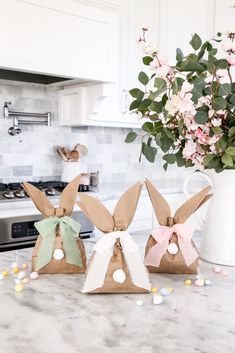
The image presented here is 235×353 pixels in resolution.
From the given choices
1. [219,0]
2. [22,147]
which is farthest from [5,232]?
[219,0]

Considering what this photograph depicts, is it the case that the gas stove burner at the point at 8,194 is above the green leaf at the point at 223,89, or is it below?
below

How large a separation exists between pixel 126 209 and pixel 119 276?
0.47 ft

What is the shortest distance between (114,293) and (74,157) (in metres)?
2.19

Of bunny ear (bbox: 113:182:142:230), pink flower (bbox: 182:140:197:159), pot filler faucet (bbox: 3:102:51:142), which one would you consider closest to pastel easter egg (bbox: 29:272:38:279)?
bunny ear (bbox: 113:182:142:230)

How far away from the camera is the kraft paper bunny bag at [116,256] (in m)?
0.90

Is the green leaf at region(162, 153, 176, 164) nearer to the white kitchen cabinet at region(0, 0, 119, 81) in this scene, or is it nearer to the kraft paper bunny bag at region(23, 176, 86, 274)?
the kraft paper bunny bag at region(23, 176, 86, 274)

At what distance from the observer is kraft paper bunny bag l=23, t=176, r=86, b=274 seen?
1.03m

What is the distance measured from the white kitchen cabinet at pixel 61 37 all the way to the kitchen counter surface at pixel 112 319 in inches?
64.6

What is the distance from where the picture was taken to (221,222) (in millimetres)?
1119

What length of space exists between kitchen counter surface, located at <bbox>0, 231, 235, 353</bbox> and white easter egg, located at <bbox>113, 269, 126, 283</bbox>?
0.04m

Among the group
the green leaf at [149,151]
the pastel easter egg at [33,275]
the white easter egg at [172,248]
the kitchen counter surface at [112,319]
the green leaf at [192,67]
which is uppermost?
the green leaf at [192,67]

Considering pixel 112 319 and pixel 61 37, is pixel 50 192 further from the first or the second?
pixel 112 319

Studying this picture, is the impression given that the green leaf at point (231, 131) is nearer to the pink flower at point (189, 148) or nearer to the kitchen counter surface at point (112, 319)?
the pink flower at point (189, 148)

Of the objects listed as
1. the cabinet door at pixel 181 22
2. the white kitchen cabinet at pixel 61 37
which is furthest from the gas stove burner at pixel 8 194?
the cabinet door at pixel 181 22
